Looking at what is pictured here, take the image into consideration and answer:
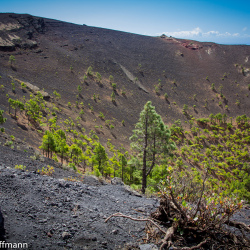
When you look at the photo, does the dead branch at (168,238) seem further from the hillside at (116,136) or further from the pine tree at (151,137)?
the pine tree at (151,137)

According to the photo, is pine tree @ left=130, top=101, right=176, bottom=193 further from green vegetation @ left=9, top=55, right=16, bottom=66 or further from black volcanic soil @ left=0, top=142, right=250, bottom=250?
green vegetation @ left=9, top=55, right=16, bottom=66

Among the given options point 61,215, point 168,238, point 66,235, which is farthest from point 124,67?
point 168,238

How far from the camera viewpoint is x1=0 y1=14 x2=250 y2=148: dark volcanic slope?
55.2 m

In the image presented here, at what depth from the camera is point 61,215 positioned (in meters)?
4.79

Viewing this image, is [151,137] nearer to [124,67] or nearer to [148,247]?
[148,247]

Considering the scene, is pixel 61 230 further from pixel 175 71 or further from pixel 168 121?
pixel 175 71

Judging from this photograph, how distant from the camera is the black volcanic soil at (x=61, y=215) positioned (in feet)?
12.9

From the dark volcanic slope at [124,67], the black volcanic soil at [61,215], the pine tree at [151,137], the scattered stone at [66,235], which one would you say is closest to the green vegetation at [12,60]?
the dark volcanic slope at [124,67]

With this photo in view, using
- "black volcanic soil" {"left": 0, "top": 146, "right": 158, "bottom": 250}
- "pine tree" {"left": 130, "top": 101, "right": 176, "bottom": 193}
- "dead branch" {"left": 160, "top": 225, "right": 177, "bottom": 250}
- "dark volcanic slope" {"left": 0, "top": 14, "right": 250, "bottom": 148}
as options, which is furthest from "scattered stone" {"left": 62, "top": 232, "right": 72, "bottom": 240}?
"dark volcanic slope" {"left": 0, "top": 14, "right": 250, "bottom": 148}

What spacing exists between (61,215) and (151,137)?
10432mm

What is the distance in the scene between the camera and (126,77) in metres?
69.9

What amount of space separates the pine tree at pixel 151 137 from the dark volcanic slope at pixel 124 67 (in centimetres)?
2875

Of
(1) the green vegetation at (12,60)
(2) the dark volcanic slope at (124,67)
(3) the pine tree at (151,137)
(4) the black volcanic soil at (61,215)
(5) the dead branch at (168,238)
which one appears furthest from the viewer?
(1) the green vegetation at (12,60)

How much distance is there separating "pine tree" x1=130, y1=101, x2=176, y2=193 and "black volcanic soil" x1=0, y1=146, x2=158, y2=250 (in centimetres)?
788
